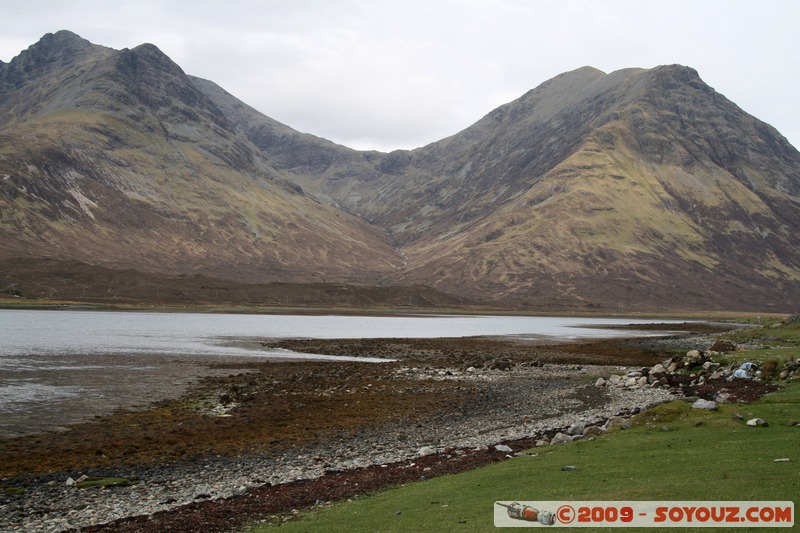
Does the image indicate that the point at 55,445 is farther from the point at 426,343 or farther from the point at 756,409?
the point at 426,343

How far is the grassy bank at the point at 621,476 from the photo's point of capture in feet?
56.1

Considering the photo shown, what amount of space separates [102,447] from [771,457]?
31219mm

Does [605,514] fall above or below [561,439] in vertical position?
above

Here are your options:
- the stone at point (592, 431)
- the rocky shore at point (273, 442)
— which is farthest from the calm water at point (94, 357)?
the stone at point (592, 431)

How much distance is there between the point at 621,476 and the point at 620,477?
0.15 meters

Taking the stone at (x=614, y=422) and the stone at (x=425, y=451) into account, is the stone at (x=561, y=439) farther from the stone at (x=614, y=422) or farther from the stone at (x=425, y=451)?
the stone at (x=425, y=451)

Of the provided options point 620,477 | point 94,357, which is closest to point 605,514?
point 620,477

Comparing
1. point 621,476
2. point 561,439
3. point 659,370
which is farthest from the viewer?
point 659,370

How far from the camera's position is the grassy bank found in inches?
674

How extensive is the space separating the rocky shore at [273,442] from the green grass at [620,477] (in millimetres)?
3297

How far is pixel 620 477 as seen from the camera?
776 inches

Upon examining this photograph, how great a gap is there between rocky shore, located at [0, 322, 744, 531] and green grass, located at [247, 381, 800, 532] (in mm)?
3297

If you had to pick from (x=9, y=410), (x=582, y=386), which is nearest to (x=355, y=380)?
(x=582, y=386)

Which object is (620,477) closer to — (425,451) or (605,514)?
(605,514)
